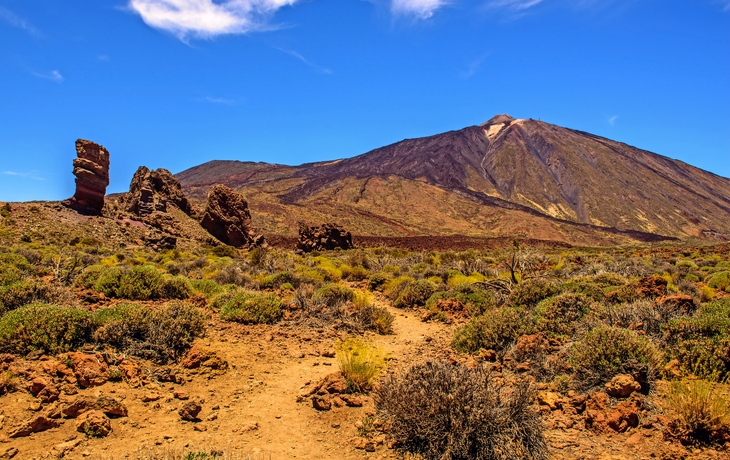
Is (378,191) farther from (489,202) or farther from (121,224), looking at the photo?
(121,224)

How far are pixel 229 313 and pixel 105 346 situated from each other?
2533 millimetres

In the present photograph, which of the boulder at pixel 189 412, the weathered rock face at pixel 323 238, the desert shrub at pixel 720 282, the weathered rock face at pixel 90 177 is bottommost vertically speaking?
the boulder at pixel 189 412

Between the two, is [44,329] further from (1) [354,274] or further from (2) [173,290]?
(1) [354,274]

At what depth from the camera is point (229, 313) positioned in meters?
7.61

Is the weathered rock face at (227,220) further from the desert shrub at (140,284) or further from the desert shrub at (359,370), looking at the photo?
the desert shrub at (359,370)

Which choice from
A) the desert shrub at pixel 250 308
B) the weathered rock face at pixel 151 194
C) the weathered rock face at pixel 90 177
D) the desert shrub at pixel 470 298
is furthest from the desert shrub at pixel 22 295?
the weathered rock face at pixel 151 194

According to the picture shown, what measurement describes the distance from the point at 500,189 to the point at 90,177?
107177 millimetres

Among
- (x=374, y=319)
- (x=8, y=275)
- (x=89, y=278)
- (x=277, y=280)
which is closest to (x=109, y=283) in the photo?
(x=89, y=278)

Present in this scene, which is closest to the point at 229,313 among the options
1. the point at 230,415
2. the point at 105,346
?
the point at 105,346

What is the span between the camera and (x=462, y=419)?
3.63 meters

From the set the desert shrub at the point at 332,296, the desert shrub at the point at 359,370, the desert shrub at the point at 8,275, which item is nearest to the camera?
the desert shrub at the point at 359,370

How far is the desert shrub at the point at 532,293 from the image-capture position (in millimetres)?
8805

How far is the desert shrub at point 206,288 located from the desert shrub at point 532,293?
6354 millimetres

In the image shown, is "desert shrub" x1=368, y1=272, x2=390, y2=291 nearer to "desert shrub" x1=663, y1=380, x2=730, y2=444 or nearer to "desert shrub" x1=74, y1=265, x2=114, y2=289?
"desert shrub" x1=74, y1=265, x2=114, y2=289
